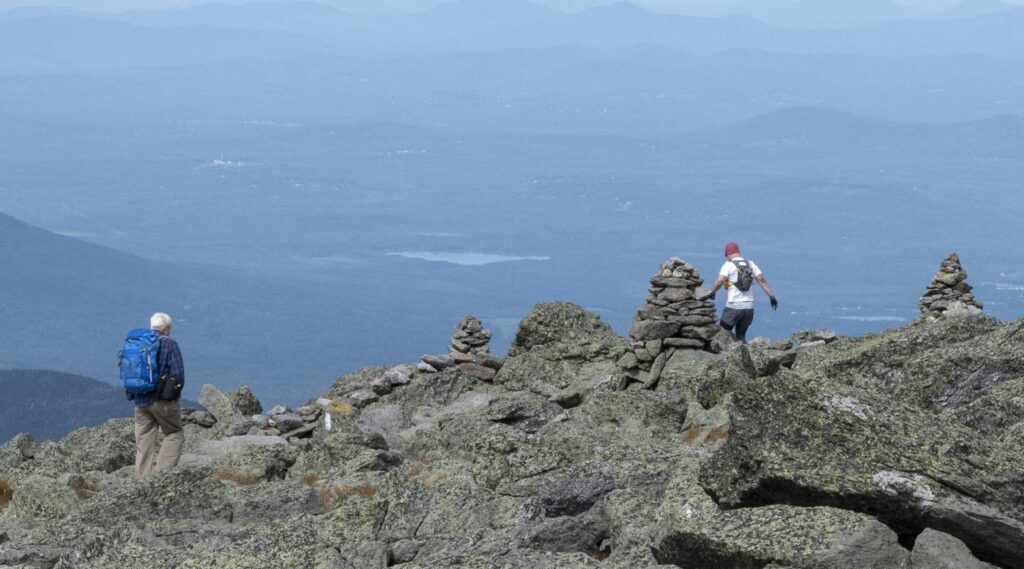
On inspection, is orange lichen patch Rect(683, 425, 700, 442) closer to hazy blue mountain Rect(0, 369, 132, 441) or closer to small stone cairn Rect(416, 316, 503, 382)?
small stone cairn Rect(416, 316, 503, 382)

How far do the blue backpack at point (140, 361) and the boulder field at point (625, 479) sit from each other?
1.53 meters

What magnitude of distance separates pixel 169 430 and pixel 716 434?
7346 mm

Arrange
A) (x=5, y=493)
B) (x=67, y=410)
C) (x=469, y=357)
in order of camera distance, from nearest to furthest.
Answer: (x=5, y=493), (x=469, y=357), (x=67, y=410)

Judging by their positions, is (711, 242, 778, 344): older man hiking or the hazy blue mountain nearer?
(711, 242, 778, 344): older man hiking

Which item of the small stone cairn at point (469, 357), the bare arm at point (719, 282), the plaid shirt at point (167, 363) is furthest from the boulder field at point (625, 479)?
the small stone cairn at point (469, 357)

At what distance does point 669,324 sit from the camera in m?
26.3

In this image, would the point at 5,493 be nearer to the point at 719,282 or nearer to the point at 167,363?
the point at 167,363

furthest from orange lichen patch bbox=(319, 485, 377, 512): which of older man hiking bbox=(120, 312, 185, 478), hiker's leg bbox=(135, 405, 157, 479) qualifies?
hiker's leg bbox=(135, 405, 157, 479)

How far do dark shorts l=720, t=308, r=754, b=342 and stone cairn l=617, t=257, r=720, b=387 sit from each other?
15.3 inches

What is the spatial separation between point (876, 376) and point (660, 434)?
3.52 metres

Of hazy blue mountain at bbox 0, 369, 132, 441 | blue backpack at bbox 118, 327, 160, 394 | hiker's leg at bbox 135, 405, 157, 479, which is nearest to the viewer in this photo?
blue backpack at bbox 118, 327, 160, 394

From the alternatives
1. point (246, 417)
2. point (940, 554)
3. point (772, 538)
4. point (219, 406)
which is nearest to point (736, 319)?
point (246, 417)

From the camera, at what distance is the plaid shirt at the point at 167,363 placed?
757 inches

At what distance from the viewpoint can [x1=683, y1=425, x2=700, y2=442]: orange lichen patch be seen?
17.8 metres
